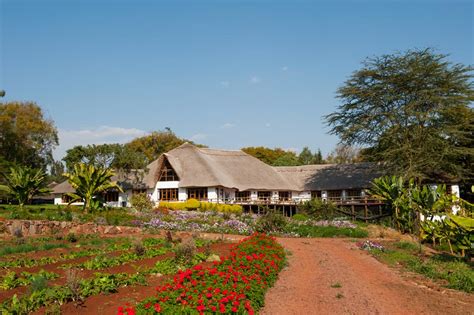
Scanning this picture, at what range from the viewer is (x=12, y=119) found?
4872 cm

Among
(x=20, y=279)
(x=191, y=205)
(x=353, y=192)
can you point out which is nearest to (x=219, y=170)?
(x=191, y=205)

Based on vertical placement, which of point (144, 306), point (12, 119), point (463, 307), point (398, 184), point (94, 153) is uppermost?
point (12, 119)

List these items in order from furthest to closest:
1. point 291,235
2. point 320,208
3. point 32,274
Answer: point 320,208
point 291,235
point 32,274

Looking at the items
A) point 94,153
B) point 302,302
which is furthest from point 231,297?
point 94,153

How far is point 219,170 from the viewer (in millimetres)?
45719

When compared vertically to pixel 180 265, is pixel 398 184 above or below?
above

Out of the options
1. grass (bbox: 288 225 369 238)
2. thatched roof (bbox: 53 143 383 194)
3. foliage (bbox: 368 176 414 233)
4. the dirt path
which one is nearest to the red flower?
the dirt path

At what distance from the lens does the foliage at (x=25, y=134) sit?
4759 centimetres

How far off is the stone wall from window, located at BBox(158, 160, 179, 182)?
2285cm

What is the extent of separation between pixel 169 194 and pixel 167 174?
202cm

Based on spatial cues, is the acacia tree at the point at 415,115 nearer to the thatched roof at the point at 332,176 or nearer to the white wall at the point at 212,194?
the thatched roof at the point at 332,176

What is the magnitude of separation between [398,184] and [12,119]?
1591 inches

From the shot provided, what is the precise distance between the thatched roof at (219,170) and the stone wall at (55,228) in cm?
2055

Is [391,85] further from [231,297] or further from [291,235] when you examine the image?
[231,297]
